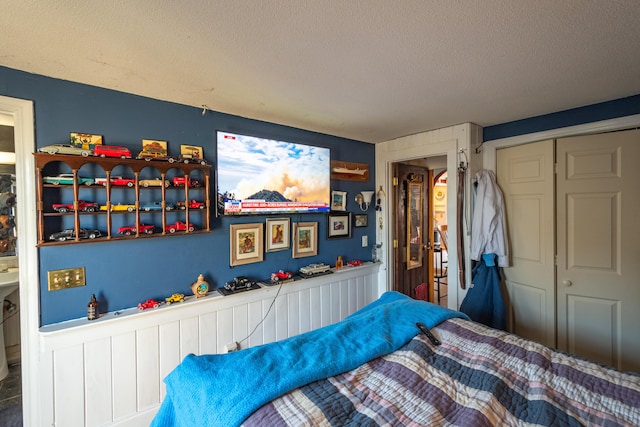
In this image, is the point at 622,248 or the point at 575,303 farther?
the point at 575,303

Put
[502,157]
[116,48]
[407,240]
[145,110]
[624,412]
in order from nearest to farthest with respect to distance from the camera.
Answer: [624,412], [116,48], [145,110], [502,157], [407,240]

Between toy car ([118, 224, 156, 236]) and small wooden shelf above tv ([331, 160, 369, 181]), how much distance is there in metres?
1.71

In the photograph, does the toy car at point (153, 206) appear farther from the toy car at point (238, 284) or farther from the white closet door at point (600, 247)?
the white closet door at point (600, 247)

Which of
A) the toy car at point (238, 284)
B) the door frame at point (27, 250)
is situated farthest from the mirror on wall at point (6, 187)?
the toy car at point (238, 284)

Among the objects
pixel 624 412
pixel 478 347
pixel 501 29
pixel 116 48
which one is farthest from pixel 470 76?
pixel 116 48

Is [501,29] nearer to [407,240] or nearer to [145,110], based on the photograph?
[145,110]

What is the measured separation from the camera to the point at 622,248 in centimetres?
204

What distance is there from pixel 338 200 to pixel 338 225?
0.86 ft

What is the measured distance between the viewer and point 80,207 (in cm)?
164

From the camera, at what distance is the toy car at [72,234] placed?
5.15 feet

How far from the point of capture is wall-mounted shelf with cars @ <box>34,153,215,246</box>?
5.22ft

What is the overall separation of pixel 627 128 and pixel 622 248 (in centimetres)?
86

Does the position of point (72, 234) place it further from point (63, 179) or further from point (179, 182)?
point (179, 182)

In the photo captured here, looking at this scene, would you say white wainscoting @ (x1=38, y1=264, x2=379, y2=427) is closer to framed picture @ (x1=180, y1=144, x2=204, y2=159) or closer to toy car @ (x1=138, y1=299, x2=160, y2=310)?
toy car @ (x1=138, y1=299, x2=160, y2=310)
